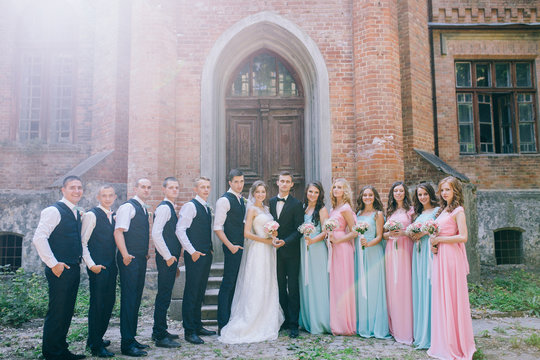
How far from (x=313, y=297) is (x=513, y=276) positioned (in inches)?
221

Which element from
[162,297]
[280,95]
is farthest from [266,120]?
[162,297]

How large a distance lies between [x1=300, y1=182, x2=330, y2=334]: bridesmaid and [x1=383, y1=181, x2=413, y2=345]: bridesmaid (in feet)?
2.62

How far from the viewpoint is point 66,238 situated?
390cm

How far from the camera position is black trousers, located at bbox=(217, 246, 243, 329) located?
16.0 ft

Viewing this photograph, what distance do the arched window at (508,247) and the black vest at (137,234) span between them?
8.46 meters

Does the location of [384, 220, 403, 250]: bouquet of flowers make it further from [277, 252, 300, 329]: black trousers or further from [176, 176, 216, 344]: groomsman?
[176, 176, 216, 344]: groomsman

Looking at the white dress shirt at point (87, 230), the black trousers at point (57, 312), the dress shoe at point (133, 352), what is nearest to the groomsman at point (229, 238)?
the dress shoe at point (133, 352)

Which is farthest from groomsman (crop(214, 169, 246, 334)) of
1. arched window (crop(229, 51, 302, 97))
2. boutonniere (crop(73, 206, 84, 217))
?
arched window (crop(229, 51, 302, 97))

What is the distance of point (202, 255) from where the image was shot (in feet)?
15.5

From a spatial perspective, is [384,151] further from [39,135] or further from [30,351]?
[39,135]

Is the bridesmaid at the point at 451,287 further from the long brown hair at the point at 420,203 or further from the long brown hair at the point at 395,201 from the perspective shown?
the long brown hair at the point at 395,201

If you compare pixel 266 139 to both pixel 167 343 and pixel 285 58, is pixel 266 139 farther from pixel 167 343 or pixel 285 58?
pixel 167 343

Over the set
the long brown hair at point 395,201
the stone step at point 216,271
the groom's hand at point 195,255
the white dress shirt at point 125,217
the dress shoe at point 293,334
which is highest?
the long brown hair at point 395,201

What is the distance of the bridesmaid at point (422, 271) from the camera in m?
4.34
